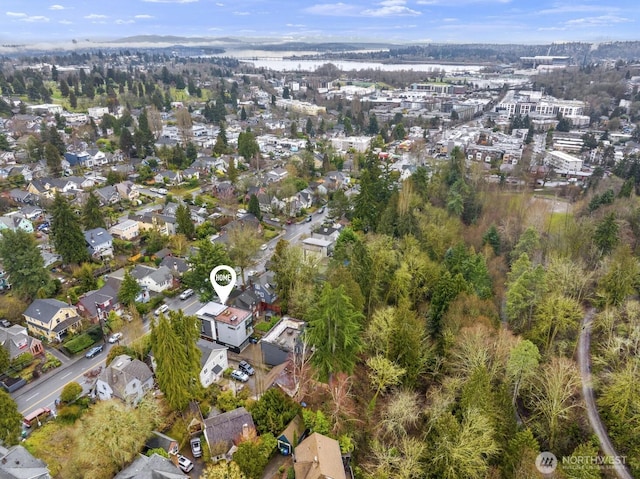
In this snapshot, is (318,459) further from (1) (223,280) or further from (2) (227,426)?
(1) (223,280)

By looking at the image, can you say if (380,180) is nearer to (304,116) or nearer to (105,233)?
(105,233)

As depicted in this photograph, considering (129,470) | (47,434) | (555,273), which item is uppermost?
(555,273)

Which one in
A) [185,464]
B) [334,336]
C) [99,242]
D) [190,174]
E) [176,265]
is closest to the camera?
[185,464]

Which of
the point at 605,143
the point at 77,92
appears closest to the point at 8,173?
the point at 77,92

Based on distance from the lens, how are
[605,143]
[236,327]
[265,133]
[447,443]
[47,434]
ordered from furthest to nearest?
[265,133], [605,143], [236,327], [47,434], [447,443]

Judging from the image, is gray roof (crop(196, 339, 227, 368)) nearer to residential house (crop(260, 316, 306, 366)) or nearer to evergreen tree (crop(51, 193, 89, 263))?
residential house (crop(260, 316, 306, 366))

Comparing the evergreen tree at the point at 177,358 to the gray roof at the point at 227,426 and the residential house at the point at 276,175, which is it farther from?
the residential house at the point at 276,175

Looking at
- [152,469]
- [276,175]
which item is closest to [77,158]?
[276,175]
